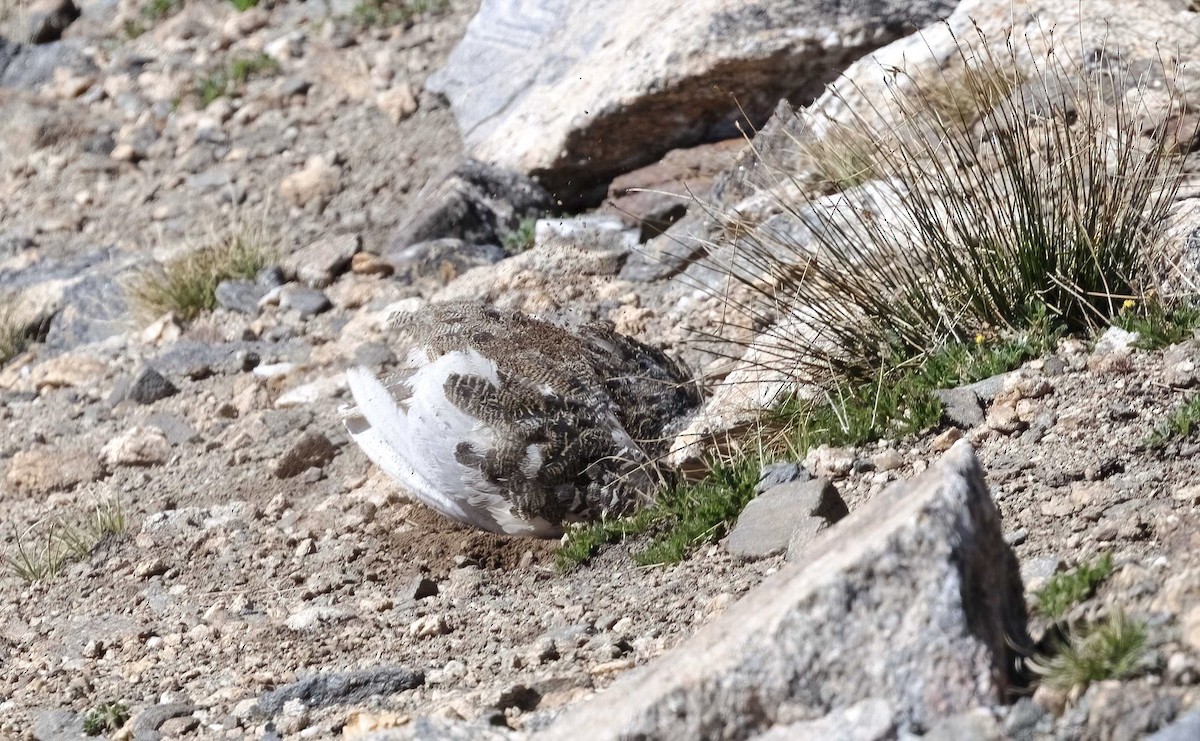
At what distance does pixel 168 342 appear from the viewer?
23.1 ft

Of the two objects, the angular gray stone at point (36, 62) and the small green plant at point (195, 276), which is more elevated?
the angular gray stone at point (36, 62)

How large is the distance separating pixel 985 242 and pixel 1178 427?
2.98 feet

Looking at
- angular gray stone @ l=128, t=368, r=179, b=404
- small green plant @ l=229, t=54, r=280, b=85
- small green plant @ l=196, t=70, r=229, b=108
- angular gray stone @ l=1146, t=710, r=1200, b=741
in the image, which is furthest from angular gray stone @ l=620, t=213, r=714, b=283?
small green plant @ l=196, t=70, r=229, b=108

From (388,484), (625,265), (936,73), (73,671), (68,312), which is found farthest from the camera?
(68,312)

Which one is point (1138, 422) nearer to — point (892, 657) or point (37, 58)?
point (892, 657)

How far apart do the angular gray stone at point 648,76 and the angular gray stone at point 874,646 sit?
167 inches

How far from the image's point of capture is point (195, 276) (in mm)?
7309

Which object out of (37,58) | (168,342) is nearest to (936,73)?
(168,342)

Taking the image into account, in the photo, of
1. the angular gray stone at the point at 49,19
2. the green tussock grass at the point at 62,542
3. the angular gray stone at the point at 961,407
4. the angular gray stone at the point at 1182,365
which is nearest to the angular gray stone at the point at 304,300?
the green tussock grass at the point at 62,542

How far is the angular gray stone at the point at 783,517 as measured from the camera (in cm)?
379

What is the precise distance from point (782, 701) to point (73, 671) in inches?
101

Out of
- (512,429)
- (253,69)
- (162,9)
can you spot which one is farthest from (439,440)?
(162,9)

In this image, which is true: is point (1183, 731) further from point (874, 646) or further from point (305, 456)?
point (305, 456)

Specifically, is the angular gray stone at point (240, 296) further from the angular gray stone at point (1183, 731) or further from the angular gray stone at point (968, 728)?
the angular gray stone at point (1183, 731)
